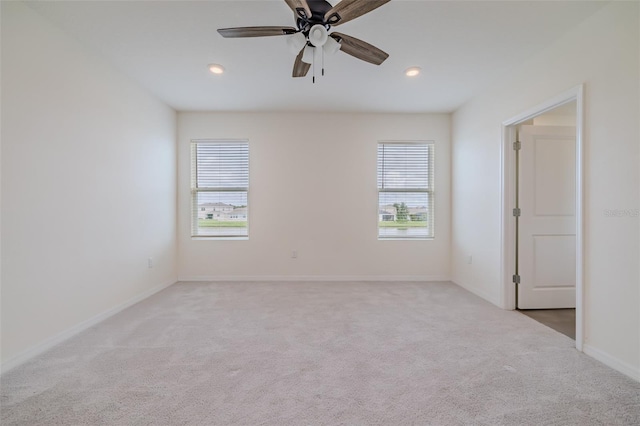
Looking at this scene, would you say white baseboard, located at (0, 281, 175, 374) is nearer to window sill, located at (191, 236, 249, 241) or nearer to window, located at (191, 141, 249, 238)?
window sill, located at (191, 236, 249, 241)

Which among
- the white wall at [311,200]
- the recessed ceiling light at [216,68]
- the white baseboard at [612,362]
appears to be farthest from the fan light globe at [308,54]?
the white baseboard at [612,362]

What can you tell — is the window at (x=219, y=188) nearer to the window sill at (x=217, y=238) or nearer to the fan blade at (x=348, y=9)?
the window sill at (x=217, y=238)

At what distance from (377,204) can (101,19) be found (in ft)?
12.2

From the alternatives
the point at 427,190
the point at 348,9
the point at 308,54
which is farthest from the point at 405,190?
the point at 348,9

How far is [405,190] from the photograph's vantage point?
4391mm

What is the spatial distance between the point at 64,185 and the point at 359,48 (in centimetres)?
270

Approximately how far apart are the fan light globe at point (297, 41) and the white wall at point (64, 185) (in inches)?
78.1

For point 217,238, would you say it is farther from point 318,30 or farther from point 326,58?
point 318,30

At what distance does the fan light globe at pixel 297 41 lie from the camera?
1.90 metres

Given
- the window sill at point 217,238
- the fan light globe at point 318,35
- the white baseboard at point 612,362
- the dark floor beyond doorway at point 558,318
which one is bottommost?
the dark floor beyond doorway at point 558,318

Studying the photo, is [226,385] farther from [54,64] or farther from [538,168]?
[538,168]

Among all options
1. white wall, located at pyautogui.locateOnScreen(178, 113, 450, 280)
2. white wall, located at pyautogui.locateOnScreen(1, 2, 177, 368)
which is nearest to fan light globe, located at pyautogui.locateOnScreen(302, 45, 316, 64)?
white wall, located at pyautogui.locateOnScreen(1, 2, 177, 368)

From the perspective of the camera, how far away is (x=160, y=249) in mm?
3834

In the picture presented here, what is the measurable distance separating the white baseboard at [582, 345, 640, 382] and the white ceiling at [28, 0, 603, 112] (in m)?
2.55
